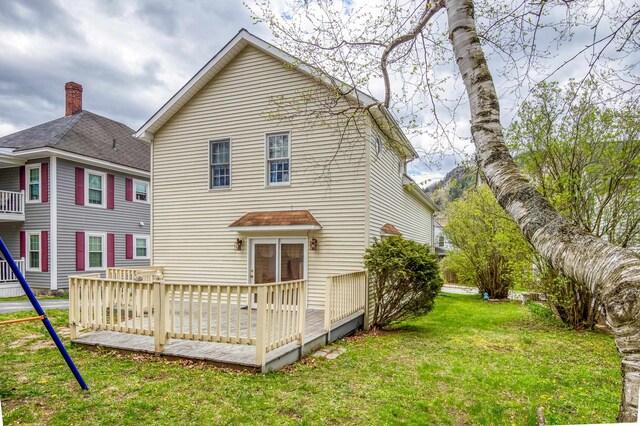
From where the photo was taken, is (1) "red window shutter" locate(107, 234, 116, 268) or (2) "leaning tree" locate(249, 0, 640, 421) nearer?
(2) "leaning tree" locate(249, 0, 640, 421)

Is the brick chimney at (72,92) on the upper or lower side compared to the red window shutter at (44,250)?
upper

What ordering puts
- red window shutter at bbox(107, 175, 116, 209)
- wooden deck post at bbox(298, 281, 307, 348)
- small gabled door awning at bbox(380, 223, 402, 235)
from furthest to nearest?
red window shutter at bbox(107, 175, 116, 209) → small gabled door awning at bbox(380, 223, 402, 235) → wooden deck post at bbox(298, 281, 307, 348)

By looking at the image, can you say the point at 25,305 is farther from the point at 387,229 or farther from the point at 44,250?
the point at 387,229

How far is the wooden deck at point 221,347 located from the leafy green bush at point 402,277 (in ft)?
4.09

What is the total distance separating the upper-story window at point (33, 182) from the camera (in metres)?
12.1

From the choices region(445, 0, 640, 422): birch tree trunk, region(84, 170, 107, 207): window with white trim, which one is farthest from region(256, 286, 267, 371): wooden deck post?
region(84, 170, 107, 207): window with white trim

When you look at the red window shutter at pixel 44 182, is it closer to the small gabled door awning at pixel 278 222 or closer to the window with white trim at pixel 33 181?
the window with white trim at pixel 33 181

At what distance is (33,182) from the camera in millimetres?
12211

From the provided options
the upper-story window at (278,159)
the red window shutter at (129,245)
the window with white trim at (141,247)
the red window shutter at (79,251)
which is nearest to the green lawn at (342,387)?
the upper-story window at (278,159)

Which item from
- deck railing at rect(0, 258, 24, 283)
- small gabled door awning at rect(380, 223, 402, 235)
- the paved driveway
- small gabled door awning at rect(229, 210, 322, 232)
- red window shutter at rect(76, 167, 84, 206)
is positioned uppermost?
red window shutter at rect(76, 167, 84, 206)

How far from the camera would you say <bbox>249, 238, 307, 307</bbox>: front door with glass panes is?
813 centimetres

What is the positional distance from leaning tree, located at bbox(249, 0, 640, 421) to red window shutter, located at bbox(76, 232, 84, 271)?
38.3 feet

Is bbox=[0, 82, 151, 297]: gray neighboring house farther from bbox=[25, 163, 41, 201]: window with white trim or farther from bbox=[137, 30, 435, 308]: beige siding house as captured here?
bbox=[137, 30, 435, 308]: beige siding house

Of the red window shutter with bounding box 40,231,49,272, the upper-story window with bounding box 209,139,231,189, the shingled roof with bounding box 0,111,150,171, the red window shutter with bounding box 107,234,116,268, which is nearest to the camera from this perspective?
the upper-story window with bounding box 209,139,231,189
